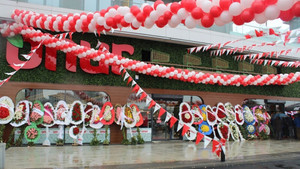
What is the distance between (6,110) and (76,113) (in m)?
3.07

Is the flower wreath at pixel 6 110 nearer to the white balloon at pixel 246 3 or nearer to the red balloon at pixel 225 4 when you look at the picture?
the red balloon at pixel 225 4

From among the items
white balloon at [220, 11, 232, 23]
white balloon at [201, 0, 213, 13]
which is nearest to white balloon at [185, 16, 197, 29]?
white balloon at [201, 0, 213, 13]

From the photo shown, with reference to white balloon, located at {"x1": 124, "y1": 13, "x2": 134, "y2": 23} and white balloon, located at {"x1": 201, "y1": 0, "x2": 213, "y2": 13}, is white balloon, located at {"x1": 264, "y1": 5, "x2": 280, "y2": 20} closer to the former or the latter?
white balloon, located at {"x1": 201, "y1": 0, "x2": 213, "y2": 13}

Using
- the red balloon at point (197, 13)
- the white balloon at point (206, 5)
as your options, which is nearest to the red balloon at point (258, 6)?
the white balloon at point (206, 5)

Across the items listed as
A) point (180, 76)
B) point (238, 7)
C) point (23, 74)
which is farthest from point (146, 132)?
point (238, 7)

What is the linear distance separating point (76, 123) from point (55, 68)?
2.89 m

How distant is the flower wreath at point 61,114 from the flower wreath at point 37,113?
63cm

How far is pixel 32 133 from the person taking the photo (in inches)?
515

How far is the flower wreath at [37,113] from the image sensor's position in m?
13.1

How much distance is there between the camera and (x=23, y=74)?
1345cm

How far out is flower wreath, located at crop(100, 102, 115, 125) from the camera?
1416 centimetres

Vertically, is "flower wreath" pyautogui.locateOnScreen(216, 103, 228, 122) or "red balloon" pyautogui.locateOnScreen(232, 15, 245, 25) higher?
"red balloon" pyautogui.locateOnScreen(232, 15, 245, 25)

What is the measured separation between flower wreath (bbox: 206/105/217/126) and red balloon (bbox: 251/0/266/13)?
40.9ft

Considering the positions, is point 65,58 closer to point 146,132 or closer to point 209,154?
point 146,132
